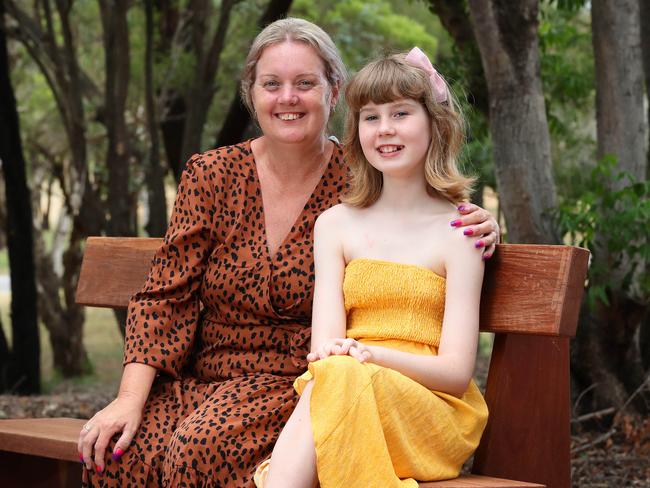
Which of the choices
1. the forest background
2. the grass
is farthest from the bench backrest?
the grass

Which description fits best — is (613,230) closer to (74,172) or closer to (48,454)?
(48,454)

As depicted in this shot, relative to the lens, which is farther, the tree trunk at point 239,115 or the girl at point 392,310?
the tree trunk at point 239,115

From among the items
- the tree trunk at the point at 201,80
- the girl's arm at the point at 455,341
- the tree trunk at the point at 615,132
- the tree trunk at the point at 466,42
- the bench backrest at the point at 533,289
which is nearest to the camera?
the girl's arm at the point at 455,341

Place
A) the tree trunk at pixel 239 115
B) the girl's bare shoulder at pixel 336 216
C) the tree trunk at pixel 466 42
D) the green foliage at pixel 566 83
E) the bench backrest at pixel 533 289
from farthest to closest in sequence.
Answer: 1. the tree trunk at pixel 239 115
2. the green foliage at pixel 566 83
3. the tree trunk at pixel 466 42
4. the girl's bare shoulder at pixel 336 216
5. the bench backrest at pixel 533 289

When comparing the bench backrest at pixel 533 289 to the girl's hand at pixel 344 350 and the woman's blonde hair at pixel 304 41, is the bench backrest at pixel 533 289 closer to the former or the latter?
the girl's hand at pixel 344 350

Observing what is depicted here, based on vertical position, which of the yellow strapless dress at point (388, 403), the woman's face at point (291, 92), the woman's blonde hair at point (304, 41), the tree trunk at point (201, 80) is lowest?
the yellow strapless dress at point (388, 403)

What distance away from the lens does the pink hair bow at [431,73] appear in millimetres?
3448

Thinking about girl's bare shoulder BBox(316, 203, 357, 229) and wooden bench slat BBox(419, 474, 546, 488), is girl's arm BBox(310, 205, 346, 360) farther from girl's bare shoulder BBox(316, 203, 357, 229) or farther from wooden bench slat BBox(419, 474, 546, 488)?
wooden bench slat BBox(419, 474, 546, 488)

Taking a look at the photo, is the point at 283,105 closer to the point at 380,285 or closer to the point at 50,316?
the point at 380,285

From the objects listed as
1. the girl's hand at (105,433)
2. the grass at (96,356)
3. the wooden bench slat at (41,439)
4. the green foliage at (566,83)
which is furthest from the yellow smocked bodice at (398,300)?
the grass at (96,356)

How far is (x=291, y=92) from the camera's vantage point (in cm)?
380

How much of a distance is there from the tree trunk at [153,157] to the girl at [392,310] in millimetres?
6275

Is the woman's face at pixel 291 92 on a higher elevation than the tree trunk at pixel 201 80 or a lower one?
lower

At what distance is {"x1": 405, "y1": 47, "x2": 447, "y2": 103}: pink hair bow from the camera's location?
3448 millimetres
